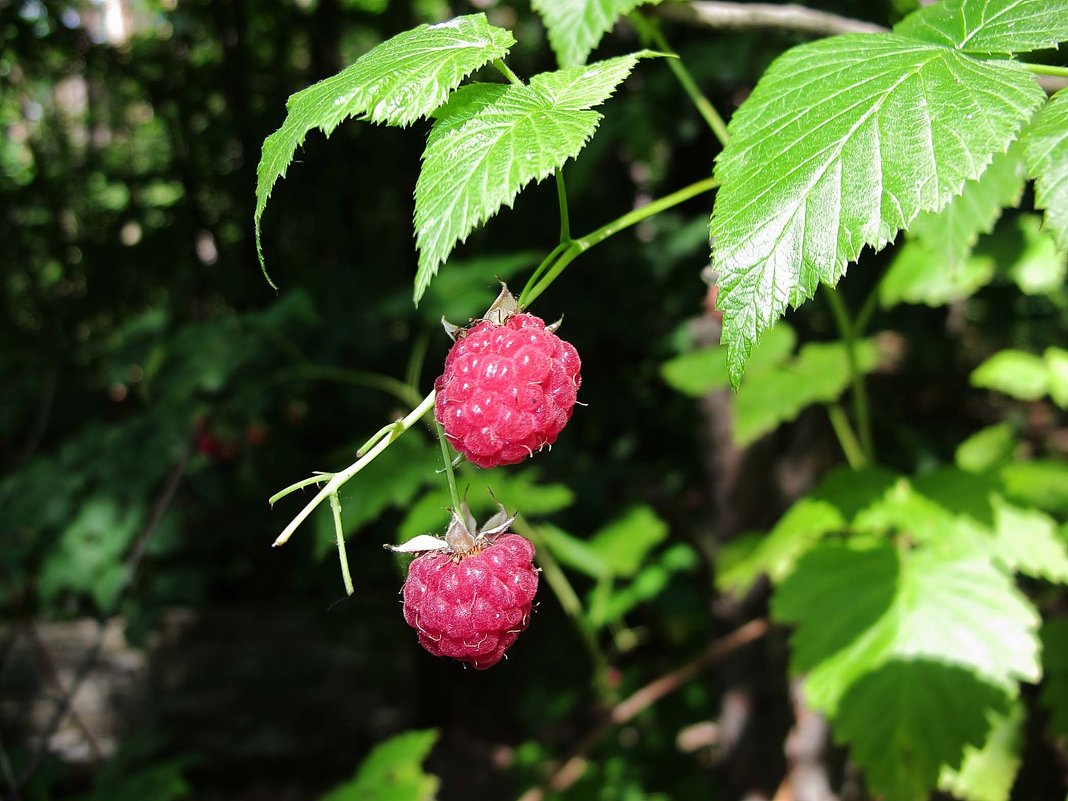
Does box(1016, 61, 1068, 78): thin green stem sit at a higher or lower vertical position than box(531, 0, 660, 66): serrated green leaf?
lower

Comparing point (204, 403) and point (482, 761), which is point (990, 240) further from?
point (482, 761)

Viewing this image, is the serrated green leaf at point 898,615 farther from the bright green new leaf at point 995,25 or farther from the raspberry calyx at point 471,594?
the bright green new leaf at point 995,25

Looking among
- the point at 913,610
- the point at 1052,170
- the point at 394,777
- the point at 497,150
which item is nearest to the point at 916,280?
the point at 913,610

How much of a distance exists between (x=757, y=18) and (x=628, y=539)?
126 centimetres

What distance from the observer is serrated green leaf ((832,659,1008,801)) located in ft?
3.55

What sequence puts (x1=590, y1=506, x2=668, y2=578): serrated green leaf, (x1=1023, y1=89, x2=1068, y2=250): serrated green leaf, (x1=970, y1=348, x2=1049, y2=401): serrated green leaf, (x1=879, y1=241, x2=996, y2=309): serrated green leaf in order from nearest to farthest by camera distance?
(x1=1023, y1=89, x2=1068, y2=250): serrated green leaf
(x1=879, y1=241, x2=996, y2=309): serrated green leaf
(x1=970, y1=348, x2=1049, y2=401): serrated green leaf
(x1=590, y1=506, x2=668, y2=578): serrated green leaf

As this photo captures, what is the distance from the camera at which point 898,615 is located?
1162mm

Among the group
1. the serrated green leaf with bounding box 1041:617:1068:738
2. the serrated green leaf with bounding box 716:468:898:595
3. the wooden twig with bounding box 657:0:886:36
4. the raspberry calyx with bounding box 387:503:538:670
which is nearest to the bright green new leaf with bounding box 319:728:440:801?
the serrated green leaf with bounding box 716:468:898:595

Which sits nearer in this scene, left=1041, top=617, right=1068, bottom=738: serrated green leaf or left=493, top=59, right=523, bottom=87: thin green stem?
left=493, top=59, right=523, bottom=87: thin green stem

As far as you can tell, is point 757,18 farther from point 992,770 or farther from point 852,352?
point 992,770

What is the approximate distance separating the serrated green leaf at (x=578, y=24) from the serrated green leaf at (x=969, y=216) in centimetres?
42

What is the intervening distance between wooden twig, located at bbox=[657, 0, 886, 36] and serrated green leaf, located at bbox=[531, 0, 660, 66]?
0.22m

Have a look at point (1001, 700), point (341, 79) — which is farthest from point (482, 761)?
point (341, 79)

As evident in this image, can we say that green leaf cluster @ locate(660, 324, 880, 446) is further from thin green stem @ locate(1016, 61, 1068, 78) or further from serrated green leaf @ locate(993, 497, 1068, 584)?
thin green stem @ locate(1016, 61, 1068, 78)
